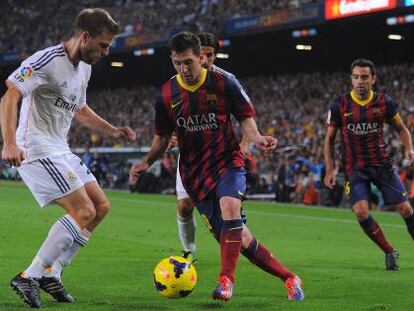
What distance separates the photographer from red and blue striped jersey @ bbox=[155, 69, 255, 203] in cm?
682

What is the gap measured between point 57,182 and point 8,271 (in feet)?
7.71

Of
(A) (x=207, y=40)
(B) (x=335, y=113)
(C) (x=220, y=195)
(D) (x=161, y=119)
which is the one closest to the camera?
(C) (x=220, y=195)

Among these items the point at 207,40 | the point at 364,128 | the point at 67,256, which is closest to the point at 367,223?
the point at 364,128

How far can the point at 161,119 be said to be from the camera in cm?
707

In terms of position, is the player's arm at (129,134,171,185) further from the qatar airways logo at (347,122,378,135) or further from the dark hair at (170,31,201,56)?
the qatar airways logo at (347,122,378,135)

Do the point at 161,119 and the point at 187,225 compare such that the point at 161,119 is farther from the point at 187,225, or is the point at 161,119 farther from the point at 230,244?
the point at 187,225

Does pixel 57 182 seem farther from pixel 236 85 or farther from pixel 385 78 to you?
pixel 385 78

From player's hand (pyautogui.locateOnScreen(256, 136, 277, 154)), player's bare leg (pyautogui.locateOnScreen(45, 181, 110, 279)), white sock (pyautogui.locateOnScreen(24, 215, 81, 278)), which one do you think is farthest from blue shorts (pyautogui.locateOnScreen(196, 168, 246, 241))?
white sock (pyautogui.locateOnScreen(24, 215, 81, 278))

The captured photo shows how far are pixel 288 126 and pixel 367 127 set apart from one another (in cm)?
2142

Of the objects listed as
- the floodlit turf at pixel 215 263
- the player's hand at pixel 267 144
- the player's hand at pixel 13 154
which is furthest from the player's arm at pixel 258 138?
the player's hand at pixel 13 154

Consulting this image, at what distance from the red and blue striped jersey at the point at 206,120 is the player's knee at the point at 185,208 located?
2.28m

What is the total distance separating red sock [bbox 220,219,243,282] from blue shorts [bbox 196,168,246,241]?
0.46ft

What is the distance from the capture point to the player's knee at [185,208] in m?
9.27

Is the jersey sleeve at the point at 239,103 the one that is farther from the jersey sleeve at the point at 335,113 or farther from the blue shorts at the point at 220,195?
the jersey sleeve at the point at 335,113
